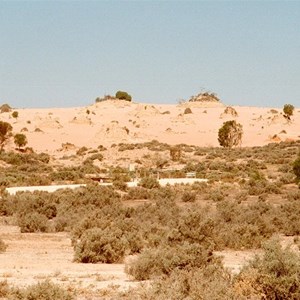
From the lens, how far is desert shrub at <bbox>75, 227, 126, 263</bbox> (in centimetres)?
1401

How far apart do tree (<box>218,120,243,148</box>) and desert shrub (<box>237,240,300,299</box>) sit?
60.0 meters

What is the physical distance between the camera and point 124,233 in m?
16.5

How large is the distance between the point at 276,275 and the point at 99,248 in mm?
5590

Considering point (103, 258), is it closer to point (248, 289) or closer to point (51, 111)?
point (248, 289)

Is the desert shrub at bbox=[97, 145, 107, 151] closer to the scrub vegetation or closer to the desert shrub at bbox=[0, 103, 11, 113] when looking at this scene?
the scrub vegetation

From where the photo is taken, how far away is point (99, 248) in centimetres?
1423

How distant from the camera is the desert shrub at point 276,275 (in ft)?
30.5

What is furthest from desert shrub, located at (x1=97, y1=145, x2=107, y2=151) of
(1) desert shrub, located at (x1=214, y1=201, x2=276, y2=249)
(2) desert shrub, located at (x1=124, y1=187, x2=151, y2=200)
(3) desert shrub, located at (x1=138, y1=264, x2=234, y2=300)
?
(3) desert shrub, located at (x1=138, y1=264, x2=234, y2=300)

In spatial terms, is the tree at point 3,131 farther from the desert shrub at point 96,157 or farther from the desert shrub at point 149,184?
the desert shrub at point 149,184

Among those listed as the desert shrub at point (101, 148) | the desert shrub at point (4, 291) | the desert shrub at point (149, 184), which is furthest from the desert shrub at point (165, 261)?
the desert shrub at point (101, 148)

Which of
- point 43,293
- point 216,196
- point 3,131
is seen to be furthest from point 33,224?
point 3,131

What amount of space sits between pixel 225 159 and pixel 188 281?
155 feet

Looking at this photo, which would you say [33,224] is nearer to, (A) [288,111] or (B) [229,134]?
(B) [229,134]

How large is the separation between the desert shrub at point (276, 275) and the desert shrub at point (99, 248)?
4713 millimetres
